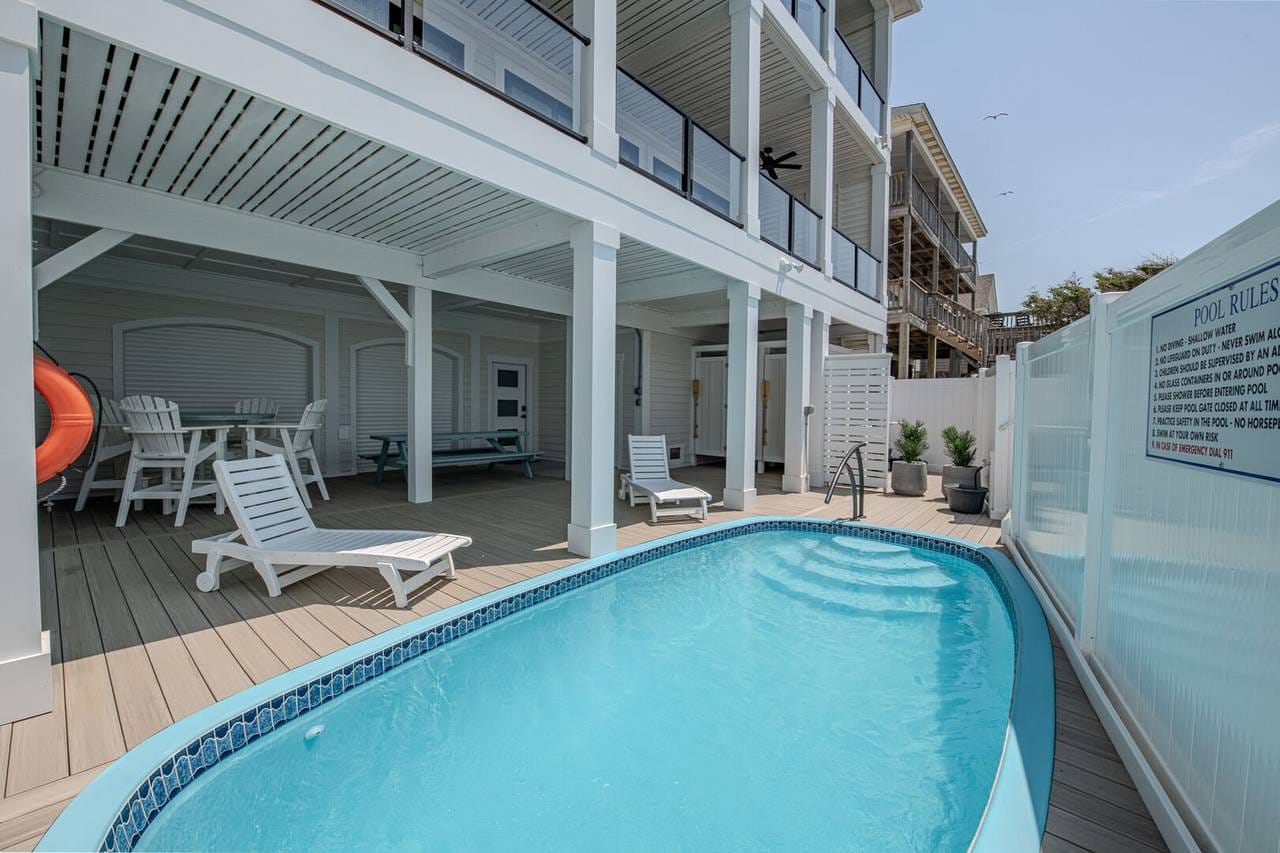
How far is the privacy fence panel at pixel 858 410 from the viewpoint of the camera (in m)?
7.86

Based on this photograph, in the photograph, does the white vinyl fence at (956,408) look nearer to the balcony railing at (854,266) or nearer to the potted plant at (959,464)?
the potted plant at (959,464)

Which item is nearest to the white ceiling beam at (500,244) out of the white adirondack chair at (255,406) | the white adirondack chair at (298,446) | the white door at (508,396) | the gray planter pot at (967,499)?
the white adirondack chair at (298,446)

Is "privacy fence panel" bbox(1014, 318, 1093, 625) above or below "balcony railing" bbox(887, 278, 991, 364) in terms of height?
below

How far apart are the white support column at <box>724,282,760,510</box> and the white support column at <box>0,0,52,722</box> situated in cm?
531

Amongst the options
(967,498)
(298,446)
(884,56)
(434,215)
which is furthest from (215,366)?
(884,56)

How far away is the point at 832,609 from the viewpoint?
3.99 meters

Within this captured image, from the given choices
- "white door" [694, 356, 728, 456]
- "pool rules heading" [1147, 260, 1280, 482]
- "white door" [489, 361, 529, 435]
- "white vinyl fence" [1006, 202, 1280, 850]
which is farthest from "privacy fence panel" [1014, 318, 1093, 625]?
"white door" [489, 361, 529, 435]

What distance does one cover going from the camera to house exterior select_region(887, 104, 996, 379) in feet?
41.7

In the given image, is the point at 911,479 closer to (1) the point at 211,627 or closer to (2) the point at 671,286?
(2) the point at 671,286

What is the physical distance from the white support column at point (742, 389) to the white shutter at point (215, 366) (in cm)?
627

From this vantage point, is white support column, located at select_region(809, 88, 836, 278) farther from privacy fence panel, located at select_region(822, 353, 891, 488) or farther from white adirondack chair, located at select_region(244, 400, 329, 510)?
white adirondack chair, located at select_region(244, 400, 329, 510)

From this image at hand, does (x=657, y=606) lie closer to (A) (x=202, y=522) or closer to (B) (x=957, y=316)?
(A) (x=202, y=522)

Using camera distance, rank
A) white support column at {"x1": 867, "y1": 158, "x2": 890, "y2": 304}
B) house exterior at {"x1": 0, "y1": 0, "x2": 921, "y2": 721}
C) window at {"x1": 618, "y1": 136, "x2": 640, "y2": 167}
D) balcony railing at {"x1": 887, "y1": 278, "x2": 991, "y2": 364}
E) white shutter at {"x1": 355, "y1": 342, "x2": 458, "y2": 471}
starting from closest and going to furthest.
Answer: house exterior at {"x1": 0, "y1": 0, "x2": 921, "y2": 721} → window at {"x1": 618, "y1": 136, "x2": 640, "y2": 167} → white shutter at {"x1": 355, "y1": 342, "x2": 458, "y2": 471} → white support column at {"x1": 867, "y1": 158, "x2": 890, "y2": 304} → balcony railing at {"x1": 887, "y1": 278, "x2": 991, "y2": 364}

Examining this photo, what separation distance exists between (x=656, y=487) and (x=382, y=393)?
5354 mm
